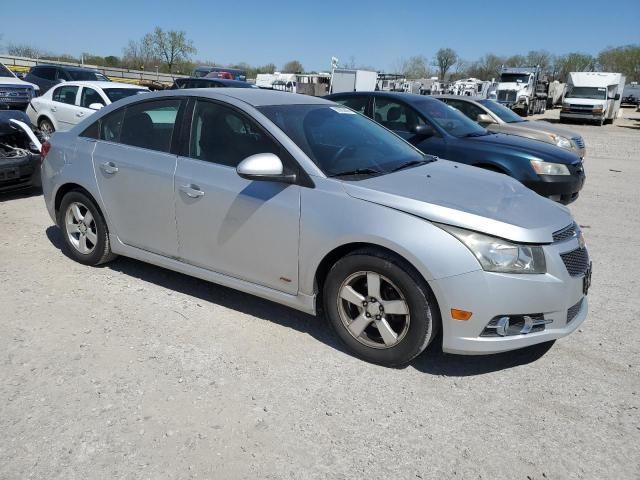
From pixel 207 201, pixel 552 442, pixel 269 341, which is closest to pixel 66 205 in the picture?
pixel 207 201

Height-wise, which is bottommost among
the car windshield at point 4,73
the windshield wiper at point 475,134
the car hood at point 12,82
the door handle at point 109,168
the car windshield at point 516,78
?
the door handle at point 109,168

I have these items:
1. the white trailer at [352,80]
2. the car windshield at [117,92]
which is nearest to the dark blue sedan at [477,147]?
the car windshield at [117,92]

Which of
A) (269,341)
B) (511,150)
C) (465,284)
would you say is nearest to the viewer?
(465,284)

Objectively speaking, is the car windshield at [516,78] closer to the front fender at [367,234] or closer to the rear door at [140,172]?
the rear door at [140,172]

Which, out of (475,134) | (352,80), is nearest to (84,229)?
(475,134)

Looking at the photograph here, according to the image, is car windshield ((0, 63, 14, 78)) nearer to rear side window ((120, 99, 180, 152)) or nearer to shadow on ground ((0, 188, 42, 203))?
shadow on ground ((0, 188, 42, 203))

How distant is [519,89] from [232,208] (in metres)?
33.6

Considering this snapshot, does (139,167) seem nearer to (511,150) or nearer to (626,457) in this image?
(626,457)

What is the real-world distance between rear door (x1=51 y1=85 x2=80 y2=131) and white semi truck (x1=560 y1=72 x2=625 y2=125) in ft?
92.2

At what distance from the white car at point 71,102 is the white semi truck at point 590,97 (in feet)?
88.4

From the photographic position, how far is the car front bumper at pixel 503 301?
2914mm

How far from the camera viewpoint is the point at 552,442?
8.78 feet

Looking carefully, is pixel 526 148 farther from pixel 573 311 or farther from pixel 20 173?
pixel 20 173

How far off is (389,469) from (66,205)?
3.76 m
